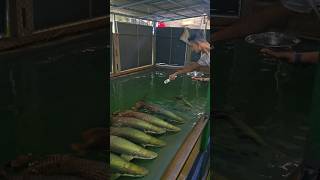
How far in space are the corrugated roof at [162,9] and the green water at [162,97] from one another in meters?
0.16

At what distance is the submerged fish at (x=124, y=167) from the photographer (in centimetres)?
83
